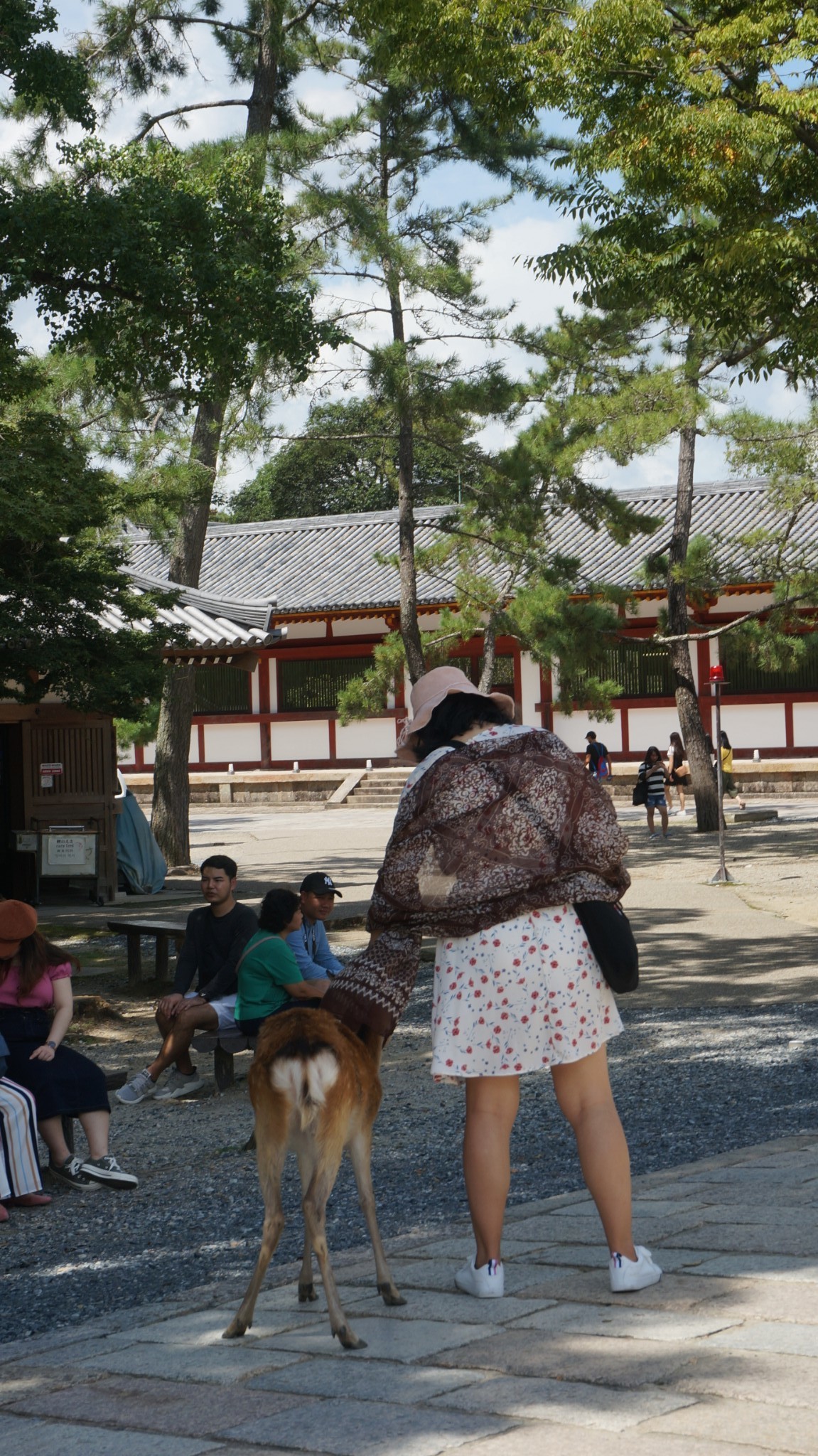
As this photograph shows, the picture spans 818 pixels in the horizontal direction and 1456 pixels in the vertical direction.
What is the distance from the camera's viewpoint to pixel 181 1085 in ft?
22.9

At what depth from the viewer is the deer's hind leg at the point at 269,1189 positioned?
3400 millimetres

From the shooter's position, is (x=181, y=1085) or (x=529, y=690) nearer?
(x=181, y=1085)

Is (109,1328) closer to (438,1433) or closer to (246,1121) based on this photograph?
(438,1433)

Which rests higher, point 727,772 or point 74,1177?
point 727,772

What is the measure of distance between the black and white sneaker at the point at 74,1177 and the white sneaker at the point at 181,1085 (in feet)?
4.69

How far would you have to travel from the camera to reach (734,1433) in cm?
258

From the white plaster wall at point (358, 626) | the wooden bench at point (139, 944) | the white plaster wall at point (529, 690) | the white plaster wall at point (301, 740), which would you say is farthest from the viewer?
the white plaster wall at point (301, 740)

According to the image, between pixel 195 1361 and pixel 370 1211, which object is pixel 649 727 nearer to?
pixel 370 1211

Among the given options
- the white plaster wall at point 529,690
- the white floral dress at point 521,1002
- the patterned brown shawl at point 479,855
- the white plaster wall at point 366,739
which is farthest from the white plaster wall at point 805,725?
the white floral dress at point 521,1002

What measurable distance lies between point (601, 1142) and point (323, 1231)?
679 mm

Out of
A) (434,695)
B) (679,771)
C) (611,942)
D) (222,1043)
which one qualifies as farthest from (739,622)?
(611,942)

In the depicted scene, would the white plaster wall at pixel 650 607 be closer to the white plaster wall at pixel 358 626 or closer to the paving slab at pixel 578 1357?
the white plaster wall at pixel 358 626

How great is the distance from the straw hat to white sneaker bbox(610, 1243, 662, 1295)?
9.34ft

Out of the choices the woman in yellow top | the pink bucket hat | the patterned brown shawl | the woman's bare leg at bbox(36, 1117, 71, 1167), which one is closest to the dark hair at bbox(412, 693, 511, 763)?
the pink bucket hat
